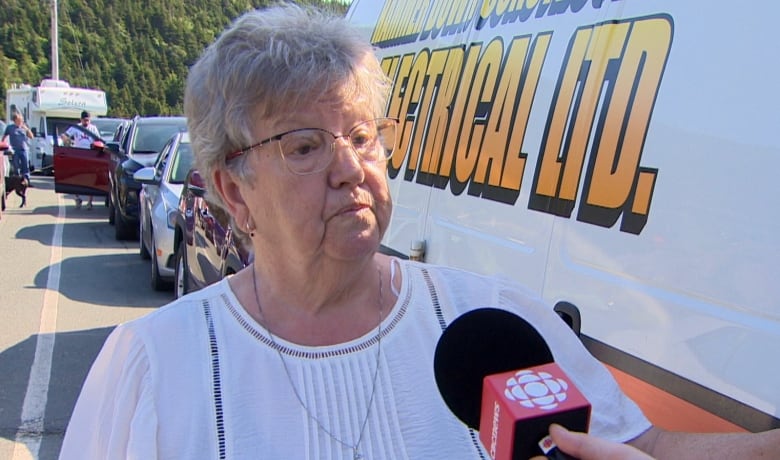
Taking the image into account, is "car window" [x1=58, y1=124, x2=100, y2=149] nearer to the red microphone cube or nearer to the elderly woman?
the elderly woman

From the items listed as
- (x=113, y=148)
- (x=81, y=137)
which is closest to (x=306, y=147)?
(x=113, y=148)

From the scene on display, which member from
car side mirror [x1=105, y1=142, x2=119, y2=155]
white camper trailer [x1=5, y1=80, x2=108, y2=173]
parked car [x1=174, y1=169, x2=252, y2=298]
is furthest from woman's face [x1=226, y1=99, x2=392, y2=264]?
white camper trailer [x1=5, y1=80, x2=108, y2=173]

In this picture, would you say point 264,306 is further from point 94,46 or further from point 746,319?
point 94,46

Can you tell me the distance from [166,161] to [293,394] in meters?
6.74

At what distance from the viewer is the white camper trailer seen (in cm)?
2434

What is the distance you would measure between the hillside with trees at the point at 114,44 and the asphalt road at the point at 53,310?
4861cm

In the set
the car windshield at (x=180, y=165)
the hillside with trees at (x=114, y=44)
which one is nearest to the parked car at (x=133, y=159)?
the car windshield at (x=180, y=165)

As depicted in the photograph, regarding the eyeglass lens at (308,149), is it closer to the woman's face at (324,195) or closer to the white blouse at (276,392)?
the woman's face at (324,195)

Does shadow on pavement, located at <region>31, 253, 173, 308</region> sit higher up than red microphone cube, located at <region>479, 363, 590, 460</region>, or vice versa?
red microphone cube, located at <region>479, 363, 590, 460</region>

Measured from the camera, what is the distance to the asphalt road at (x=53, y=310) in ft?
14.0

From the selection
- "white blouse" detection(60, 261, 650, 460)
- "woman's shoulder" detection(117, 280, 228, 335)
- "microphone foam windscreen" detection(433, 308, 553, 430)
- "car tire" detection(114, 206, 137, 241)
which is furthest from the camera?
"car tire" detection(114, 206, 137, 241)

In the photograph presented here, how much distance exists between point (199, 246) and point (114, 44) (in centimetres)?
7486

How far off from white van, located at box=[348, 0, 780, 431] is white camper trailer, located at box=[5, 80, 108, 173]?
24539mm

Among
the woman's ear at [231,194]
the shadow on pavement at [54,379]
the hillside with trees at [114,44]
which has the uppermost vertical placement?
the hillside with trees at [114,44]
